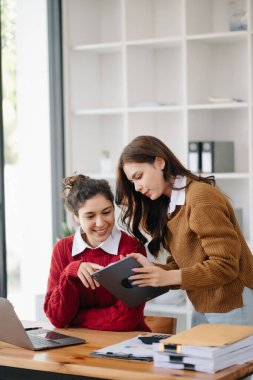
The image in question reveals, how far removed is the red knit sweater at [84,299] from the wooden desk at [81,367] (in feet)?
0.73

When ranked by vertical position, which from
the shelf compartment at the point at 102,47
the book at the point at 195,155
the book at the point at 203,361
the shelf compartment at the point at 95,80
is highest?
the shelf compartment at the point at 102,47

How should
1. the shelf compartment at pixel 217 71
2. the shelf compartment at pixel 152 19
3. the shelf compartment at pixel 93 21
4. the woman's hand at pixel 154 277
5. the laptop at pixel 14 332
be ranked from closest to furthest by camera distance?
the laptop at pixel 14 332, the woman's hand at pixel 154 277, the shelf compartment at pixel 217 71, the shelf compartment at pixel 152 19, the shelf compartment at pixel 93 21

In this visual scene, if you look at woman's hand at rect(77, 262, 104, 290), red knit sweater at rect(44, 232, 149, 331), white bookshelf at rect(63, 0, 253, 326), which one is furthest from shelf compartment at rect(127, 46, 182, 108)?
woman's hand at rect(77, 262, 104, 290)

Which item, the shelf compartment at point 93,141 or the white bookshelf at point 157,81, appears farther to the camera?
the shelf compartment at point 93,141

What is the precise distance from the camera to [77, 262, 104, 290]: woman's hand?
9.61ft

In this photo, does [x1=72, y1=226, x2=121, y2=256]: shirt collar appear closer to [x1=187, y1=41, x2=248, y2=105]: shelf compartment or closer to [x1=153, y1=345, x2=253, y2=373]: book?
[x1=153, y1=345, x2=253, y2=373]: book

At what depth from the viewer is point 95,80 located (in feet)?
18.4

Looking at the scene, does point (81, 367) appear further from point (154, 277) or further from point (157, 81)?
point (157, 81)

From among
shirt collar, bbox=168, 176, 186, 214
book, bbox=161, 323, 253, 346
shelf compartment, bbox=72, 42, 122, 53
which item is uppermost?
shelf compartment, bbox=72, 42, 122, 53

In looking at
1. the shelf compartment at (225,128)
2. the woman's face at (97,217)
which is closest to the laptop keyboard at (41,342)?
the woman's face at (97,217)

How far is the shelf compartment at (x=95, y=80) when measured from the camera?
5.46 m

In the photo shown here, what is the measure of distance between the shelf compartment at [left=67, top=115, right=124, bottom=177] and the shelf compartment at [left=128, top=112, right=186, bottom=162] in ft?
0.80

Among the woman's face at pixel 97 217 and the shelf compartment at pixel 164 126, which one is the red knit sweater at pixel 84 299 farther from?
the shelf compartment at pixel 164 126

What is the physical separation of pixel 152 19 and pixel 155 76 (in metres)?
0.38
